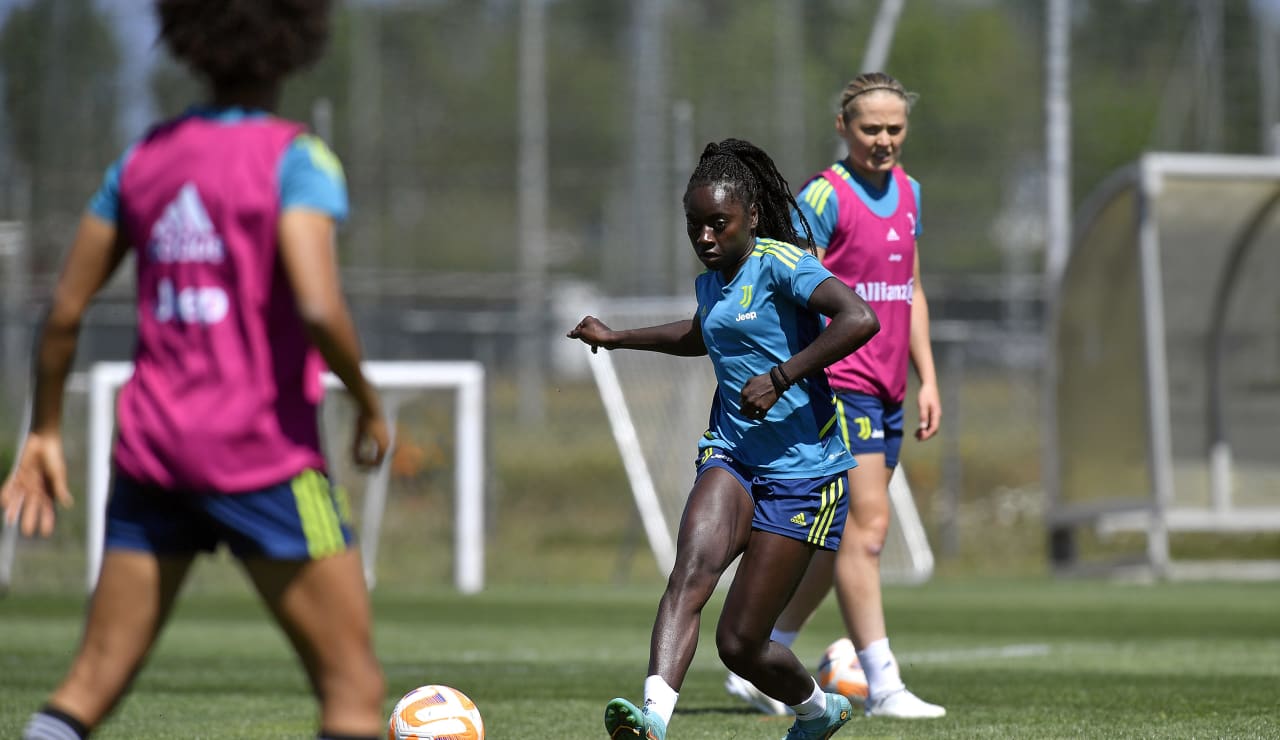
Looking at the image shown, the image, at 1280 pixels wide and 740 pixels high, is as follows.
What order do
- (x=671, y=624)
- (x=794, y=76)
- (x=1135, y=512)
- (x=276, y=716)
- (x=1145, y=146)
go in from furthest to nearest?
(x=1145, y=146) → (x=794, y=76) → (x=1135, y=512) → (x=276, y=716) → (x=671, y=624)

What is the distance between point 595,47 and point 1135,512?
46.2 ft

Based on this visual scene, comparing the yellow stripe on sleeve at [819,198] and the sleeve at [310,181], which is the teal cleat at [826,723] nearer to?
the yellow stripe on sleeve at [819,198]

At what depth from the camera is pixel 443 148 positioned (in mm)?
29266

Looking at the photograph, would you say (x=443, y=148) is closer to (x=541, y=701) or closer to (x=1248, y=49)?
(x=1248, y=49)

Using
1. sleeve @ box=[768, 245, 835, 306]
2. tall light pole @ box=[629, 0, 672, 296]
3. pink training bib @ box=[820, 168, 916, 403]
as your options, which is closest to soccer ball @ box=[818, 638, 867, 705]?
pink training bib @ box=[820, 168, 916, 403]

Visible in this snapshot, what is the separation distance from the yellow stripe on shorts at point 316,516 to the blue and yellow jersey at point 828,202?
11.2 feet

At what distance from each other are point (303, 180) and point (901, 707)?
3.83 meters

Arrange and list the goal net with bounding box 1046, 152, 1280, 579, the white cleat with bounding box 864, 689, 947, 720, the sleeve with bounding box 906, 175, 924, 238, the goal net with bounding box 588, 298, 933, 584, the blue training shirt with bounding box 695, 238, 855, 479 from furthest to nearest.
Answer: the goal net with bounding box 588, 298, 933, 584 < the goal net with bounding box 1046, 152, 1280, 579 < the sleeve with bounding box 906, 175, 924, 238 < the white cleat with bounding box 864, 689, 947, 720 < the blue training shirt with bounding box 695, 238, 855, 479

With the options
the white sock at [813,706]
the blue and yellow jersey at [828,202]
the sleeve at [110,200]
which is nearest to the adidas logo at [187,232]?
the sleeve at [110,200]

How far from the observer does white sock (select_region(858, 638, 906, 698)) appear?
6.91 metres

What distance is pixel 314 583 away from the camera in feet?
12.4

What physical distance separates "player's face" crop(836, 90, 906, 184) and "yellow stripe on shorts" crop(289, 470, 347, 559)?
144 inches

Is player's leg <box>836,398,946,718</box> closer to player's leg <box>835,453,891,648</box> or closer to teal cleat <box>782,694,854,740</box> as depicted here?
player's leg <box>835,453,891,648</box>

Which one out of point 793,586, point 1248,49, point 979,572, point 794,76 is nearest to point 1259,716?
point 793,586
